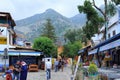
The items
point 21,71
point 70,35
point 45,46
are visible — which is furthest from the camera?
point 70,35

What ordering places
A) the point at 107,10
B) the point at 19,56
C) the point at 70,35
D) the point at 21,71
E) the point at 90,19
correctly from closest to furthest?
the point at 21,71
the point at 107,10
the point at 90,19
the point at 19,56
the point at 70,35

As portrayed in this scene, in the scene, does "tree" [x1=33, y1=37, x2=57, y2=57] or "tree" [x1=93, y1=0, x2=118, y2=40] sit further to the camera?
"tree" [x1=33, y1=37, x2=57, y2=57]

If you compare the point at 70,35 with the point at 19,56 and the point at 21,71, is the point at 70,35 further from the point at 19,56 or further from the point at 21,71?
the point at 21,71

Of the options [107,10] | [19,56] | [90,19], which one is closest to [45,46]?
[19,56]

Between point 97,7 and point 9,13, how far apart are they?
17669 mm

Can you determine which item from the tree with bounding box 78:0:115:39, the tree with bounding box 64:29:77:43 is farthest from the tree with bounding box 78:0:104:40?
the tree with bounding box 64:29:77:43

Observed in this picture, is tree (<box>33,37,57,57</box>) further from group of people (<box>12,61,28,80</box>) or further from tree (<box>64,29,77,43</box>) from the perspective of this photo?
tree (<box>64,29,77,43</box>)

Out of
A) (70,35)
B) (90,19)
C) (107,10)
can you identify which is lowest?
(90,19)

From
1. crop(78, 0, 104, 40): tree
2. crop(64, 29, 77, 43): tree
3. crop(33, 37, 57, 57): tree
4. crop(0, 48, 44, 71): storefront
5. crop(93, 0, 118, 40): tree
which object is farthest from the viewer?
crop(64, 29, 77, 43): tree

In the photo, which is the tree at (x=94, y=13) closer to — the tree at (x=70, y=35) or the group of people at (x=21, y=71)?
the group of people at (x=21, y=71)

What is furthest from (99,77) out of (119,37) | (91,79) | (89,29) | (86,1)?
(89,29)

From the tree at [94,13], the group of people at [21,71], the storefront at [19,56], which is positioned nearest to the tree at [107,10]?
the tree at [94,13]

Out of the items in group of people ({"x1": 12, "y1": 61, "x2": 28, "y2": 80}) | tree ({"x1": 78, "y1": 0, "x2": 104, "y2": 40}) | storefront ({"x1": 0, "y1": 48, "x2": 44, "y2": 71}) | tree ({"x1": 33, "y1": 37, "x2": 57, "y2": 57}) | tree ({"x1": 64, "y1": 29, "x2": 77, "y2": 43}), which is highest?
tree ({"x1": 64, "y1": 29, "x2": 77, "y2": 43})

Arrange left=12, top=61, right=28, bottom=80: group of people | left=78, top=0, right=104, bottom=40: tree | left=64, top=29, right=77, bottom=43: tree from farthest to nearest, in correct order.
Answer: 1. left=64, top=29, right=77, bottom=43: tree
2. left=78, top=0, right=104, bottom=40: tree
3. left=12, top=61, right=28, bottom=80: group of people
